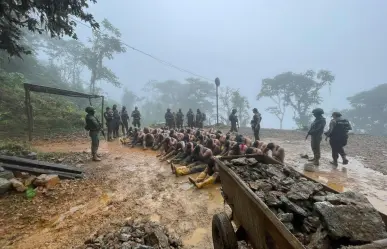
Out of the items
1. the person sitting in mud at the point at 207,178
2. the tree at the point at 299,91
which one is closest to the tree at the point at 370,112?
the tree at the point at 299,91

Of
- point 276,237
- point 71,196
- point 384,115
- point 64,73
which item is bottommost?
point 71,196

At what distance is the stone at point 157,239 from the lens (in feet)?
12.1

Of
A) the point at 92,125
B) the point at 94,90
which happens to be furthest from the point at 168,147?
the point at 94,90

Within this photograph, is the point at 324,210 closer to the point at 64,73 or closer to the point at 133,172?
the point at 133,172

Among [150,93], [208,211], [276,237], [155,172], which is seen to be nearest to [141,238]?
[208,211]

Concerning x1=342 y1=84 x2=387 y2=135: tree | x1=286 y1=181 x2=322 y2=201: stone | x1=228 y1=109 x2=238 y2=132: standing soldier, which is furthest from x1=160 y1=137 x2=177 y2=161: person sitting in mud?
x1=342 y1=84 x2=387 y2=135: tree

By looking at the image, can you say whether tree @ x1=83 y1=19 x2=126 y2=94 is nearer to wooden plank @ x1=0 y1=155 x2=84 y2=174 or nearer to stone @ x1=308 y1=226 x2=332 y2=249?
wooden plank @ x1=0 y1=155 x2=84 y2=174

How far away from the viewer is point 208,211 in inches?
209

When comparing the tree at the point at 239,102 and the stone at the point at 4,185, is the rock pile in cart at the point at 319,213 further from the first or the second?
the tree at the point at 239,102

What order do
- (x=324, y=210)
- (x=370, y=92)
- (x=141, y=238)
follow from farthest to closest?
(x=370, y=92)
(x=141, y=238)
(x=324, y=210)

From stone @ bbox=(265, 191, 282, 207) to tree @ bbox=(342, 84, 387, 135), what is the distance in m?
42.3

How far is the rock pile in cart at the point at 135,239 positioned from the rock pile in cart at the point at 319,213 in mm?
1704

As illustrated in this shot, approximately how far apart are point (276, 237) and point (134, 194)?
490 centimetres

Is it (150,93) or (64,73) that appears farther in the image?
(150,93)
